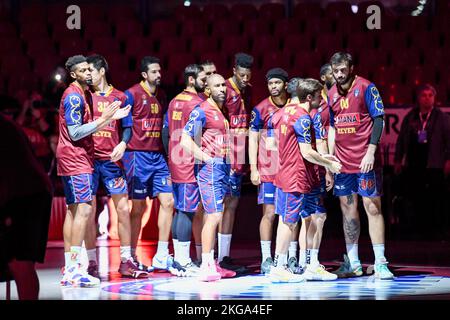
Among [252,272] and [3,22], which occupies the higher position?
[3,22]

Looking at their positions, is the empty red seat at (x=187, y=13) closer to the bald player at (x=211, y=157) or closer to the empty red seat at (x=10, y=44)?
the empty red seat at (x=10, y=44)

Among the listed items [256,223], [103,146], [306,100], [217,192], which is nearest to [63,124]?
[103,146]

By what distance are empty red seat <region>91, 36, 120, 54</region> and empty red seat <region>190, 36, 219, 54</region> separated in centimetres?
98

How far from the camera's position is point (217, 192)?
8.09 m

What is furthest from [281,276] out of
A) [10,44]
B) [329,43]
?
[10,44]

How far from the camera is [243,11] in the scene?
45.3 ft

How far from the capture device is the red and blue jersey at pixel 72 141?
7750mm

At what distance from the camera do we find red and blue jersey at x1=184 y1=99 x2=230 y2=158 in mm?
8102

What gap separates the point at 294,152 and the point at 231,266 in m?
1.29

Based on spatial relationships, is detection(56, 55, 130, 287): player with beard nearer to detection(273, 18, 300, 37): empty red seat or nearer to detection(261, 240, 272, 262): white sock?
detection(261, 240, 272, 262): white sock

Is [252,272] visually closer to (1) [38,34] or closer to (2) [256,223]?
(2) [256,223]

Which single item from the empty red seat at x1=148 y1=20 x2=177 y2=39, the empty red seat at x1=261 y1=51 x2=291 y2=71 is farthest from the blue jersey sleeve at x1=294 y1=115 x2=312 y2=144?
the empty red seat at x1=148 y1=20 x2=177 y2=39

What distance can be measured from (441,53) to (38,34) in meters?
5.28
